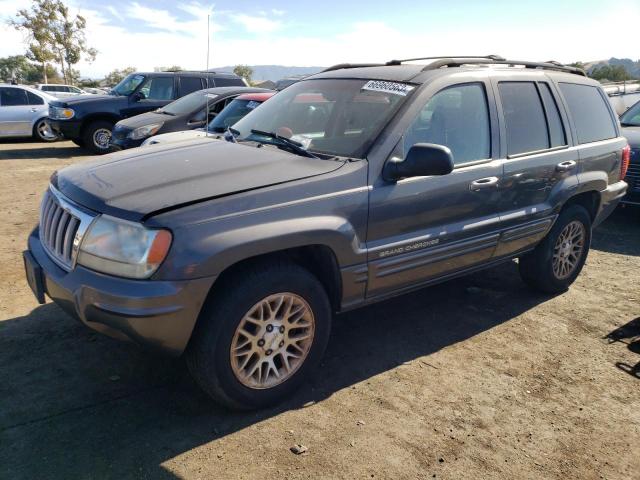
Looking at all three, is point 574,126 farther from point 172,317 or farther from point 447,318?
point 172,317

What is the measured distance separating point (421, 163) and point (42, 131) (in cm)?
1351

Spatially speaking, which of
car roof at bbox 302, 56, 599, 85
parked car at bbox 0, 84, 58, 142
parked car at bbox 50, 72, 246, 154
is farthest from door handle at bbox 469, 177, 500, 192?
parked car at bbox 0, 84, 58, 142

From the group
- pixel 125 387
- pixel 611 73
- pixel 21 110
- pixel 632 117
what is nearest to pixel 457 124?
pixel 125 387

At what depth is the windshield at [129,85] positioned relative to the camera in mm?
11797

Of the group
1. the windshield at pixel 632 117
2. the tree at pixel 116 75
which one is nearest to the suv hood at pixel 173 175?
the windshield at pixel 632 117

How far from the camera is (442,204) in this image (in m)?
3.41

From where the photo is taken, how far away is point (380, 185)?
310 cm

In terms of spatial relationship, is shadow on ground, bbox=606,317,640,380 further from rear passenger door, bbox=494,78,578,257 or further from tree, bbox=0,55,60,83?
tree, bbox=0,55,60,83

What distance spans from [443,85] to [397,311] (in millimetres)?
1826

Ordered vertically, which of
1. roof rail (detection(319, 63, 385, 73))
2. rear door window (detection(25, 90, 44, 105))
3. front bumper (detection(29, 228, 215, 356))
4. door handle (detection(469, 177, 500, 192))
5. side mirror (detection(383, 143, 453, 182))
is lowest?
front bumper (detection(29, 228, 215, 356))

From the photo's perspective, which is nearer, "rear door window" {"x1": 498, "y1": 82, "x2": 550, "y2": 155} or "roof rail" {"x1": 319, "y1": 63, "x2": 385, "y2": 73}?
"rear door window" {"x1": 498, "y1": 82, "x2": 550, "y2": 155}

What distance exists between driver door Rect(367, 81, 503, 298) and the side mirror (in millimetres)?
80

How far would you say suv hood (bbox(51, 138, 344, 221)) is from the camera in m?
2.61

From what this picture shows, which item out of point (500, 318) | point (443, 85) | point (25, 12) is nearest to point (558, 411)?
point (500, 318)
